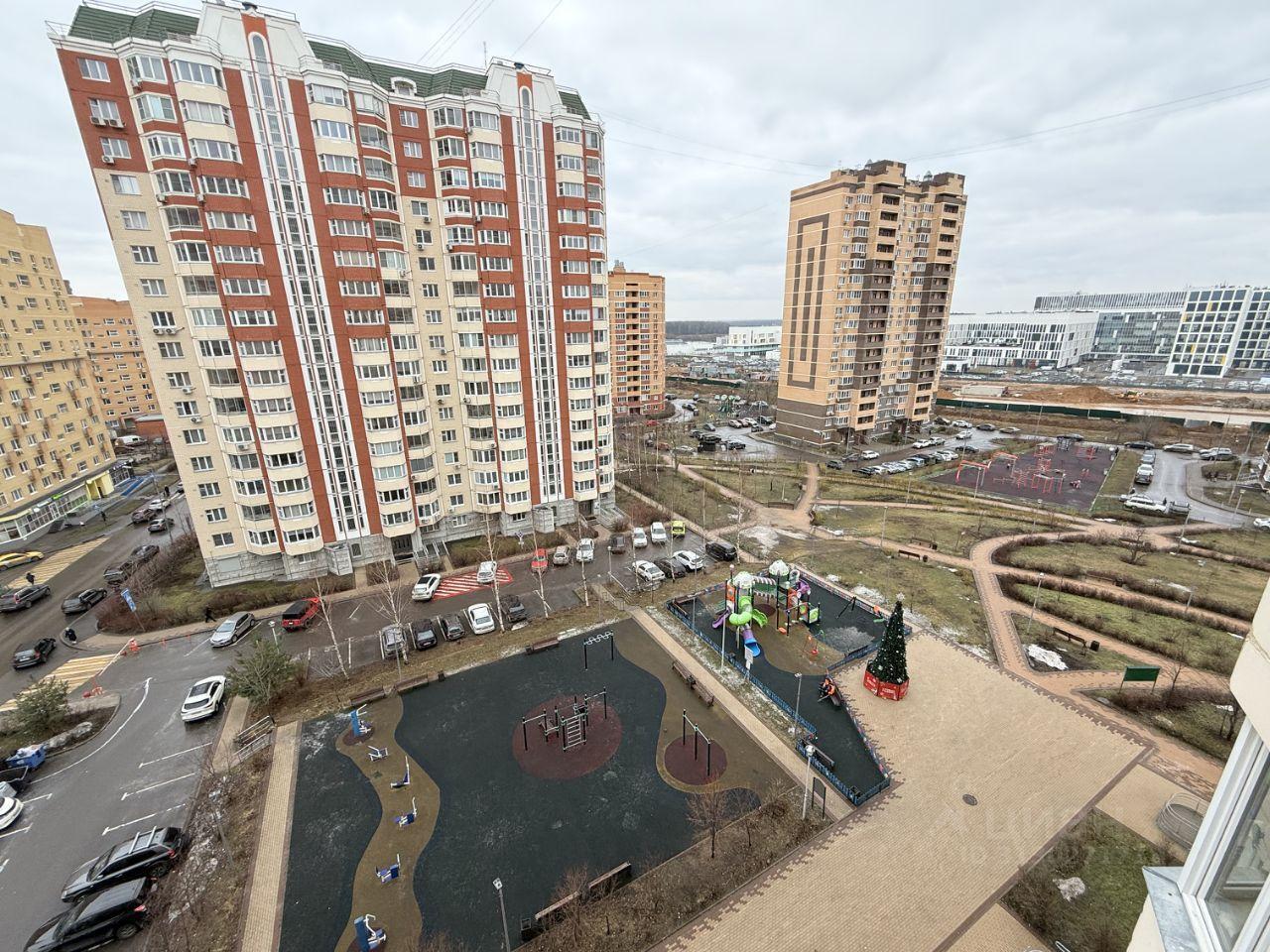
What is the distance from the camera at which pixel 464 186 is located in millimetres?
44000

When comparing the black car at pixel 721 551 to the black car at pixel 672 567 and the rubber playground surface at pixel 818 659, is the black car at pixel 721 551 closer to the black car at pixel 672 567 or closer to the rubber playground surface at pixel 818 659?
the black car at pixel 672 567

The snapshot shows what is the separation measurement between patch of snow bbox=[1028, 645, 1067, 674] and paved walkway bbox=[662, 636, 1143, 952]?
3397mm

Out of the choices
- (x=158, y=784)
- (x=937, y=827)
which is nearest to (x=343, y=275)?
(x=158, y=784)

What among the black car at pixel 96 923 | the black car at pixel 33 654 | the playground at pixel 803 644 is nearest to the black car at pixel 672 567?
the playground at pixel 803 644

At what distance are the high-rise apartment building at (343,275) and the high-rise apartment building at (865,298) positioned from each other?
48234 millimetres

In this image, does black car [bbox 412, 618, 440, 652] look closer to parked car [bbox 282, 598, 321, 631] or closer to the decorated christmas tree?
parked car [bbox 282, 598, 321, 631]

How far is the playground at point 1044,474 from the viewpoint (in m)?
68.0

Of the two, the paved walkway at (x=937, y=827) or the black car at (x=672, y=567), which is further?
the black car at (x=672, y=567)

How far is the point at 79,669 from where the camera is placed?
3481cm

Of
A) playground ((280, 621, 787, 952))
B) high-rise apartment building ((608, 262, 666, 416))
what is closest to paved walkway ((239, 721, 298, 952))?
playground ((280, 621, 787, 952))

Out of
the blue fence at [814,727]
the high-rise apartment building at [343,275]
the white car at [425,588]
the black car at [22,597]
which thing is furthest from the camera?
the white car at [425,588]

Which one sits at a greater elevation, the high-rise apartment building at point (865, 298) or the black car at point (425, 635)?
the high-rise apartment building at point (865, 298)

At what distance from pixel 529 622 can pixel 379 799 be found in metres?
15.4

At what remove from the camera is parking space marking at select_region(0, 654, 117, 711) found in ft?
110
